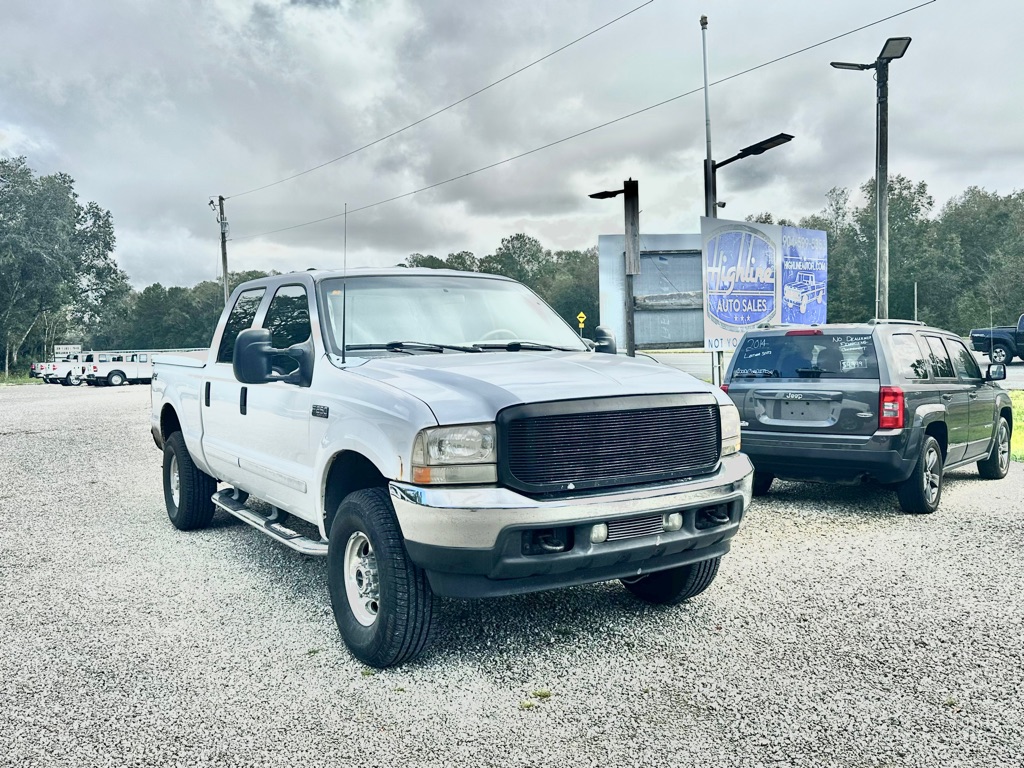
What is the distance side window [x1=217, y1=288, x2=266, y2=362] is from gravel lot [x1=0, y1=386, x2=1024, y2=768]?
5.02 feet

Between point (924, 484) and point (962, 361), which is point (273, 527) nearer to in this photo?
point (924, 484)

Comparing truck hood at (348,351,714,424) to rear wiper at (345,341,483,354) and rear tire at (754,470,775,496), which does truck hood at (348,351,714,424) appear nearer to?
rear wiper at (345,341,483,354)

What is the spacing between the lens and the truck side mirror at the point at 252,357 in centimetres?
453

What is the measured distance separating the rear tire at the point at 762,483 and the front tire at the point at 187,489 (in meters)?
5.08

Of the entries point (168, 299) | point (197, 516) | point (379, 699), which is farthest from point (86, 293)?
point (379, 699)

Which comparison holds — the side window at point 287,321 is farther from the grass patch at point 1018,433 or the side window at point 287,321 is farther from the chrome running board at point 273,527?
the grass patch at point 1018,433

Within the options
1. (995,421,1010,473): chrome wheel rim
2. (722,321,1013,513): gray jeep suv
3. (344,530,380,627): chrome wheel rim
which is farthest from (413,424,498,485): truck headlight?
(995,421,1010,473): chrome wheel rim

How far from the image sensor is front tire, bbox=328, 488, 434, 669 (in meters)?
3.85

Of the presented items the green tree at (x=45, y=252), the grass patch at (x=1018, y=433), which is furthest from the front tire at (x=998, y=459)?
the green tree at (x=45, y=252)

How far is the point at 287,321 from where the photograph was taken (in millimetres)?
5422

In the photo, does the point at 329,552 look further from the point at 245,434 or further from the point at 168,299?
the point at 168,299

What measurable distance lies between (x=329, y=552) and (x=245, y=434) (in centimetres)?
160

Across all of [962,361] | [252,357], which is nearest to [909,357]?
[962,361]

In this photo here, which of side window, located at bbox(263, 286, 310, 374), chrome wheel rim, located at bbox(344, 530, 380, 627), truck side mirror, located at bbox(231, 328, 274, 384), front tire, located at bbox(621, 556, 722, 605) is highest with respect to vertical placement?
side window, located at bbox(263, 286, 310, 374)
